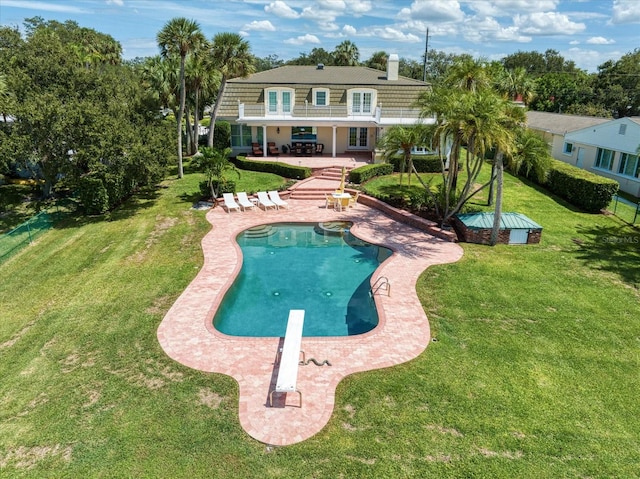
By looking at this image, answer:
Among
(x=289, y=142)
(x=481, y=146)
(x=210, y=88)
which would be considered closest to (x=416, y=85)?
(x=289, y=142)

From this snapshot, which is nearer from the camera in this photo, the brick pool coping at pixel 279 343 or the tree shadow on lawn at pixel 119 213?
the brick pool coping at pixel 279 343

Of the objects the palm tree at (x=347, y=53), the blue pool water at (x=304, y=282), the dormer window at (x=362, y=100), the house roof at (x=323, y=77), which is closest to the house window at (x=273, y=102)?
the house roof at (x=323, y=77)

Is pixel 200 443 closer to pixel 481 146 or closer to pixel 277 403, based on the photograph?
pixel 277 403

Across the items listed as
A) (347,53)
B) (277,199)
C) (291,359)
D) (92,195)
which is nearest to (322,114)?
(277,199)

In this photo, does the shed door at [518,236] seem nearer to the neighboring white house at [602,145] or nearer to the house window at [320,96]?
the neighboring white house at [602,145]

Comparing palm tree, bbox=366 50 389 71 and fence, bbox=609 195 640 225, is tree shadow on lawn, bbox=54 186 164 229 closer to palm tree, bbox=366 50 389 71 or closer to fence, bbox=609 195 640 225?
fence, bbox=609 195 640 225

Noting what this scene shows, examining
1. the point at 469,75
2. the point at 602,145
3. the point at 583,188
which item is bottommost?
the point at 583,188

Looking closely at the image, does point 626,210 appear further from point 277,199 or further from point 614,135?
point 277,199
